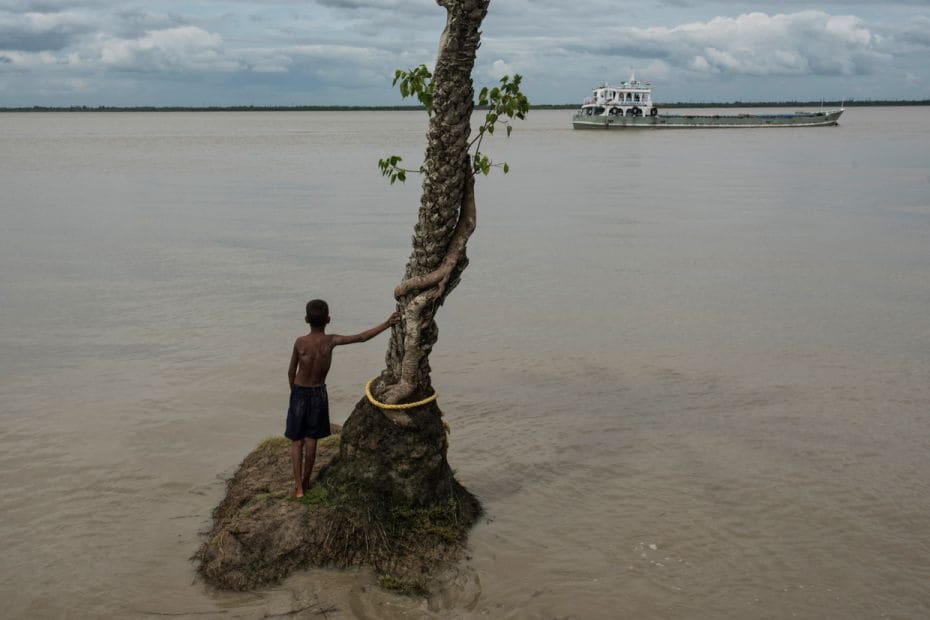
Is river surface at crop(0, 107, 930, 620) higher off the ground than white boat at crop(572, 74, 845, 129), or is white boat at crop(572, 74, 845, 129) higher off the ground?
white boat at crop(572, 74, 845, 129)

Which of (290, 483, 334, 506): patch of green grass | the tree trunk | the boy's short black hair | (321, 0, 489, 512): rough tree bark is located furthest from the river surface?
the boy's short black hair

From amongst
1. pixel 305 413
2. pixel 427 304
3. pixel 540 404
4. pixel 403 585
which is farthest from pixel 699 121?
pixel 403 585

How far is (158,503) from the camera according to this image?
7496mm

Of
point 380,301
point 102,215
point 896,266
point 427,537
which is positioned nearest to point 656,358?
point 380,301

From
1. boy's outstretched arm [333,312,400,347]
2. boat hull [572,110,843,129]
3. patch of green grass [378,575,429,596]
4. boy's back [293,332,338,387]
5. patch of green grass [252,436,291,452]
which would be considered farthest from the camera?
boat hull [572,110,843,129]

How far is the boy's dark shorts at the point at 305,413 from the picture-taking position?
6.36 meters

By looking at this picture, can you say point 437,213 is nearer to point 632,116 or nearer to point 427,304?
point 427,304

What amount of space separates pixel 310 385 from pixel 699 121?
8193 cm

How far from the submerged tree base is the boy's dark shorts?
0.88 ft

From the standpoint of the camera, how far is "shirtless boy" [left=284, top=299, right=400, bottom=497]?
6328 mm

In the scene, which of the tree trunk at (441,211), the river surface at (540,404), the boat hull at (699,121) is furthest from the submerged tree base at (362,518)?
the boat hull at (699,121)

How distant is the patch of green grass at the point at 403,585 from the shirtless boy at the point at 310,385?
934mm

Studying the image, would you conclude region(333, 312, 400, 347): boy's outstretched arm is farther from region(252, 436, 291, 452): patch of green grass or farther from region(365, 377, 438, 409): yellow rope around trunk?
region(252, 436, 291, 452): patch of green grass

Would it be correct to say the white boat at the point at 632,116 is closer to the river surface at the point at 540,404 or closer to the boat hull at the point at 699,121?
the boat hull at the point at 699,121
